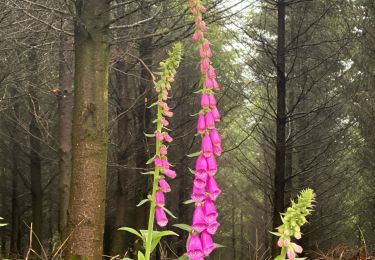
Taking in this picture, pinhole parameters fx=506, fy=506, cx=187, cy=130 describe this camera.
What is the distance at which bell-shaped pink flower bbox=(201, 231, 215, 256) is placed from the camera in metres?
1.83

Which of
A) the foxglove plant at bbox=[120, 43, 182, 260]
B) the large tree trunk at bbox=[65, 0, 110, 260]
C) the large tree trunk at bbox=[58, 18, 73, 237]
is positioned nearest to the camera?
the foxglove plant at bbox=[120, 43, 182, 260]

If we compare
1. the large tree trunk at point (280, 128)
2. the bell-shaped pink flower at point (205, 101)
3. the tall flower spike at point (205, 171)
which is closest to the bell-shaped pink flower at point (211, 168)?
the tall flower spike at point (205, 171)

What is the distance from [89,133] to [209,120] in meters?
3.78

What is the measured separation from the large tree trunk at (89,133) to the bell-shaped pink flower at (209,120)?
370 cm

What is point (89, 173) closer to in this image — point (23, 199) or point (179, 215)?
point (179, 215)

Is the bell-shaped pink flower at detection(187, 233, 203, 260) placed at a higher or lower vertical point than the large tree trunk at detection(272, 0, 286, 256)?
lower

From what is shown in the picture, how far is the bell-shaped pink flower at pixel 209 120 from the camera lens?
1.94 meters

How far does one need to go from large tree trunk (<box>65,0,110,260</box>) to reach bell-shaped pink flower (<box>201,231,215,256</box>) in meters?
3.76

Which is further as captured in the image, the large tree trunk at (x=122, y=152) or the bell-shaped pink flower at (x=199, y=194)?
the large tree trunk at (x=122, y=152)

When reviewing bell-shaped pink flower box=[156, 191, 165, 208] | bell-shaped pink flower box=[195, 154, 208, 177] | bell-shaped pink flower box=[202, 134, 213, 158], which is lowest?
bell-shaped pink flower box=[156, 191, 165, 208]

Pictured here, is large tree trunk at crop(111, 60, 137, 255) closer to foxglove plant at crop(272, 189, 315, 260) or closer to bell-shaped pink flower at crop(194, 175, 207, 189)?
bell-shaped pink flower at crop(194, 175, 207, 189)

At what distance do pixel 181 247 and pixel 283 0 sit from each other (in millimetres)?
12189

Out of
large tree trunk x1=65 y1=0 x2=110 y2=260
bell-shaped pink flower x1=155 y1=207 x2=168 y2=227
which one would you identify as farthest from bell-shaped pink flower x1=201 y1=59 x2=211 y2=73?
large tree trunk x1=65 y1=0 x2=110 y2=260

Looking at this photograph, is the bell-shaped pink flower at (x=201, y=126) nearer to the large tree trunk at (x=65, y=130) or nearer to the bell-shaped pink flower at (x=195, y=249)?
the bell-shaped pink flower at (x=195, y=249)
